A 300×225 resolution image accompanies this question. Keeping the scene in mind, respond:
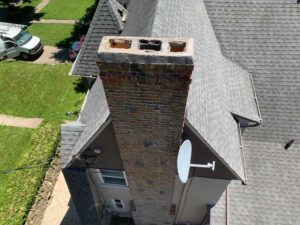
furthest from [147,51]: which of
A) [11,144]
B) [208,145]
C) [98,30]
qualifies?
[11,144]

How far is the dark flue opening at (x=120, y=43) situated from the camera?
7.24m

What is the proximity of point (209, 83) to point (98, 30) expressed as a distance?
771cm

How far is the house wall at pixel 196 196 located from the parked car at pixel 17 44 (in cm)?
1885

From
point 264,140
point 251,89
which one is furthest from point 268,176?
point 251,89

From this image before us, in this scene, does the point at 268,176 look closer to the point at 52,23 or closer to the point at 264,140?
the point at 264,140

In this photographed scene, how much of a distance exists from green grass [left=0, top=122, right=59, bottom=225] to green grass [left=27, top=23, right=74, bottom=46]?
10.7 metres

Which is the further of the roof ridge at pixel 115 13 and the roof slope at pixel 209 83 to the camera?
the roof ridge at pixel 115 13

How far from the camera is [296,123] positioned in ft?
46.3

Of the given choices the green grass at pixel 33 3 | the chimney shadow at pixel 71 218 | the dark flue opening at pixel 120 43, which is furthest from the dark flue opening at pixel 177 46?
the green grass at pixel 33 3

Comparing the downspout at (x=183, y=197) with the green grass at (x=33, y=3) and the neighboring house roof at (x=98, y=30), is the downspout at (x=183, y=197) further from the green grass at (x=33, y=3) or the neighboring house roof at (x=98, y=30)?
the green grass at (x=33, y=3)

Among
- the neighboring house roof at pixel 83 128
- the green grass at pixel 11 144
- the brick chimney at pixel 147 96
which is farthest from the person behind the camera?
the green grass at pixel 11 144

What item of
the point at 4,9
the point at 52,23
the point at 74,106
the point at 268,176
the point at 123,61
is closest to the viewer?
the point at 123,61

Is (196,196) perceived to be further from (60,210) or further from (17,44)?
(17,44)

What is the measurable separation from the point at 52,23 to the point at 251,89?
23413mm
